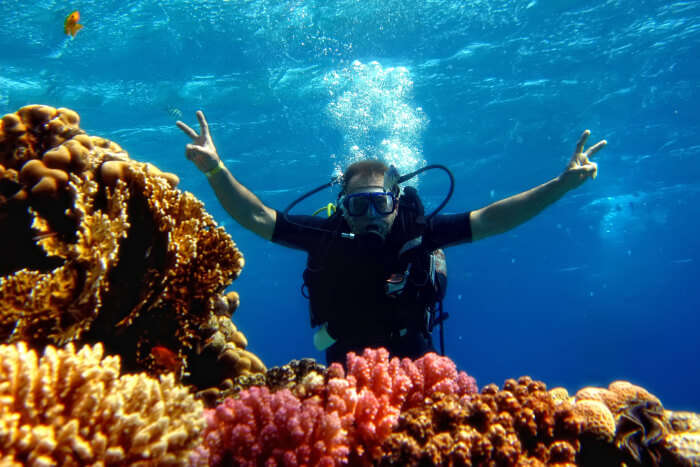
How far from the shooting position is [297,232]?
523 cm

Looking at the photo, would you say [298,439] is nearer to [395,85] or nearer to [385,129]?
[395,85]

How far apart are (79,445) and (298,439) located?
3.47 ft

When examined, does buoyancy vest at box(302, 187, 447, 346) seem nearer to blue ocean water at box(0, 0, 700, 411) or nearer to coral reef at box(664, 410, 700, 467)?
coral reef at box(664, 410, 700, 467)

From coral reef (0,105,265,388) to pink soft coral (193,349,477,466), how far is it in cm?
87

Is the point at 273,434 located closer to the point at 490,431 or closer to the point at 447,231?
the point at 490,431

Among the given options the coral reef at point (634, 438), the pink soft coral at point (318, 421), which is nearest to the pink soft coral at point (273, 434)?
the pink soft coral at point (318, 421)

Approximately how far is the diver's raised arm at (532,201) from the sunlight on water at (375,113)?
A: 47.3 ft

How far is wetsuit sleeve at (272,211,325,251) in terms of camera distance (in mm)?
5172

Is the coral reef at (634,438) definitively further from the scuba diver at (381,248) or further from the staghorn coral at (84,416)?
the staghorn coral at (84,416)

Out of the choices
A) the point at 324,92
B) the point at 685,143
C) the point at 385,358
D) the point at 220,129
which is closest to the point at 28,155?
the point at 385,358

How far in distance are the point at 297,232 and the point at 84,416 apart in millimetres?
3640

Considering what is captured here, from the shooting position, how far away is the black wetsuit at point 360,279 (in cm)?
513

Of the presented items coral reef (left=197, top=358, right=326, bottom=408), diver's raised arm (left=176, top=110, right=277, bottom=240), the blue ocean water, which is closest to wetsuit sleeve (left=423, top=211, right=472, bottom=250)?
diver's raised arm (left=176, top=110, right=277, bottom=240)

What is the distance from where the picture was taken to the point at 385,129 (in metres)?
22.5
